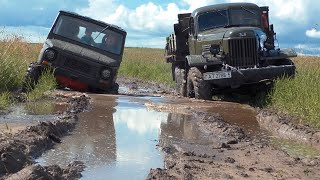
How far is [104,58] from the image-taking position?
12.0 meters

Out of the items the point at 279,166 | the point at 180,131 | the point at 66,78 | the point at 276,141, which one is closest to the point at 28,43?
the point at 66,78

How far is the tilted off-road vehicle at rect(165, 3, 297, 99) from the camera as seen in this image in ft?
34.7

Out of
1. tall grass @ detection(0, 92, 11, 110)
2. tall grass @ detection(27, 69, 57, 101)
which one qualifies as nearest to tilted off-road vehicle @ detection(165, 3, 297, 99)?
tall grass @ detection(27, 69, 57, 101)

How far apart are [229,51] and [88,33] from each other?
3.70 metres

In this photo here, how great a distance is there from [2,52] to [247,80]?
5.34 meters

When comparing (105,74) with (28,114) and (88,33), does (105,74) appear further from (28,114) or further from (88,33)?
(28,114)

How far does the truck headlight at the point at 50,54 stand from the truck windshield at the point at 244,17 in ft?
14.3

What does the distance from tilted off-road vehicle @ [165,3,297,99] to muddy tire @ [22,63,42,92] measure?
11.4 feet

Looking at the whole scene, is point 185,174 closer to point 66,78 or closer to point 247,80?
point 247,80

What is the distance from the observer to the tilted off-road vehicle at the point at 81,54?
11625mm

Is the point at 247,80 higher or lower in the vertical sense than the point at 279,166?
→ higher

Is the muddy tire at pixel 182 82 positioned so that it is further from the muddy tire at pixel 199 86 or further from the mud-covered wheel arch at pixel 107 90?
the mud-covered wheel arch at pixel 107 90

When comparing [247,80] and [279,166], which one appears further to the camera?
[247,80]

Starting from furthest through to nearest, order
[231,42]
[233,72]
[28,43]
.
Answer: [28,43], [231,42], [233,72]
